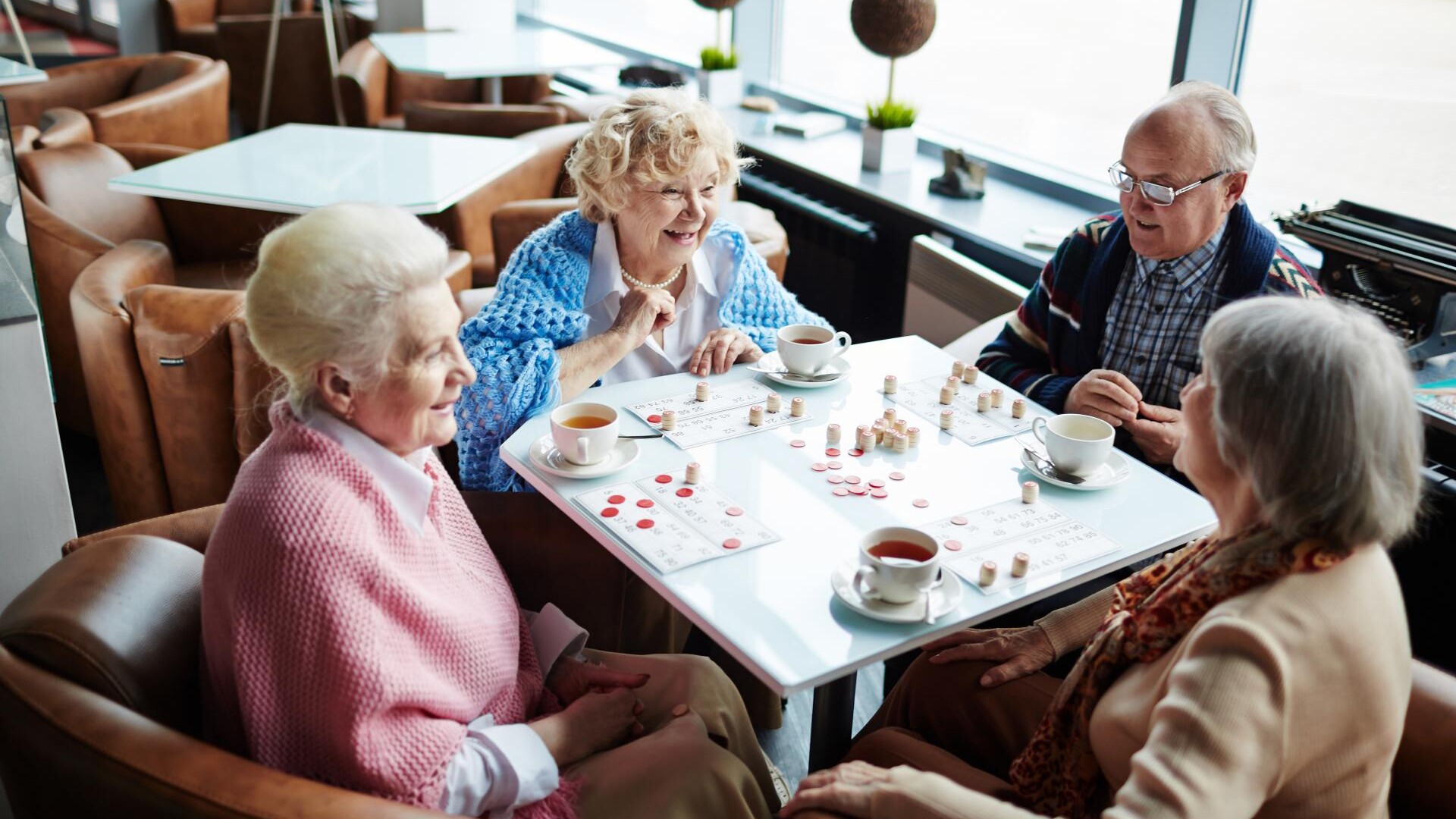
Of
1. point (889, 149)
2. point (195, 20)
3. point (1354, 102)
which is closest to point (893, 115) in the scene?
point (889, 149)

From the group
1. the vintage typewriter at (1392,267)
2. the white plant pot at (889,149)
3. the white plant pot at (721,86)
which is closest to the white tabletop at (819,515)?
the vintage typewriter at (1392,267)

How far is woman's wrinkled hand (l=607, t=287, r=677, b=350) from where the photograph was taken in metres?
2.23

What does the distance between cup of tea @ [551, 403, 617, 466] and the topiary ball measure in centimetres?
221

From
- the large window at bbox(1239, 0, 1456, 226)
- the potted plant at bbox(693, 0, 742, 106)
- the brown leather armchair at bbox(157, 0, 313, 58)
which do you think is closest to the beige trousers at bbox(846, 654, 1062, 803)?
the large window at bbox(1239, 0, 1456, 226)

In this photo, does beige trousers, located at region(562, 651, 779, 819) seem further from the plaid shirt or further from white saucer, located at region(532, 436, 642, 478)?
the plaid shirt

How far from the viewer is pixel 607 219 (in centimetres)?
236

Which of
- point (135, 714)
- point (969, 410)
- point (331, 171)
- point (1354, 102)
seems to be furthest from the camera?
point (331, 171)

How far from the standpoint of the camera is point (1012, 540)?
5.44 feet

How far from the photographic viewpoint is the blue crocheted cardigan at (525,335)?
2.14 m

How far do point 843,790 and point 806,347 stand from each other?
964mm

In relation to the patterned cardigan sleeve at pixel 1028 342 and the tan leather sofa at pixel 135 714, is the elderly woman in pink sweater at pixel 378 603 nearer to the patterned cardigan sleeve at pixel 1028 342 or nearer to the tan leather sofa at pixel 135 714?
the tan leather sofa at pixel 135 714

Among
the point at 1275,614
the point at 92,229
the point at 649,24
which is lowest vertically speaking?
the point at 92,229

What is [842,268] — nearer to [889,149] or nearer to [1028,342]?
[889,149]

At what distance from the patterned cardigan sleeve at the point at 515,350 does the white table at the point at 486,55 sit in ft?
8.61
